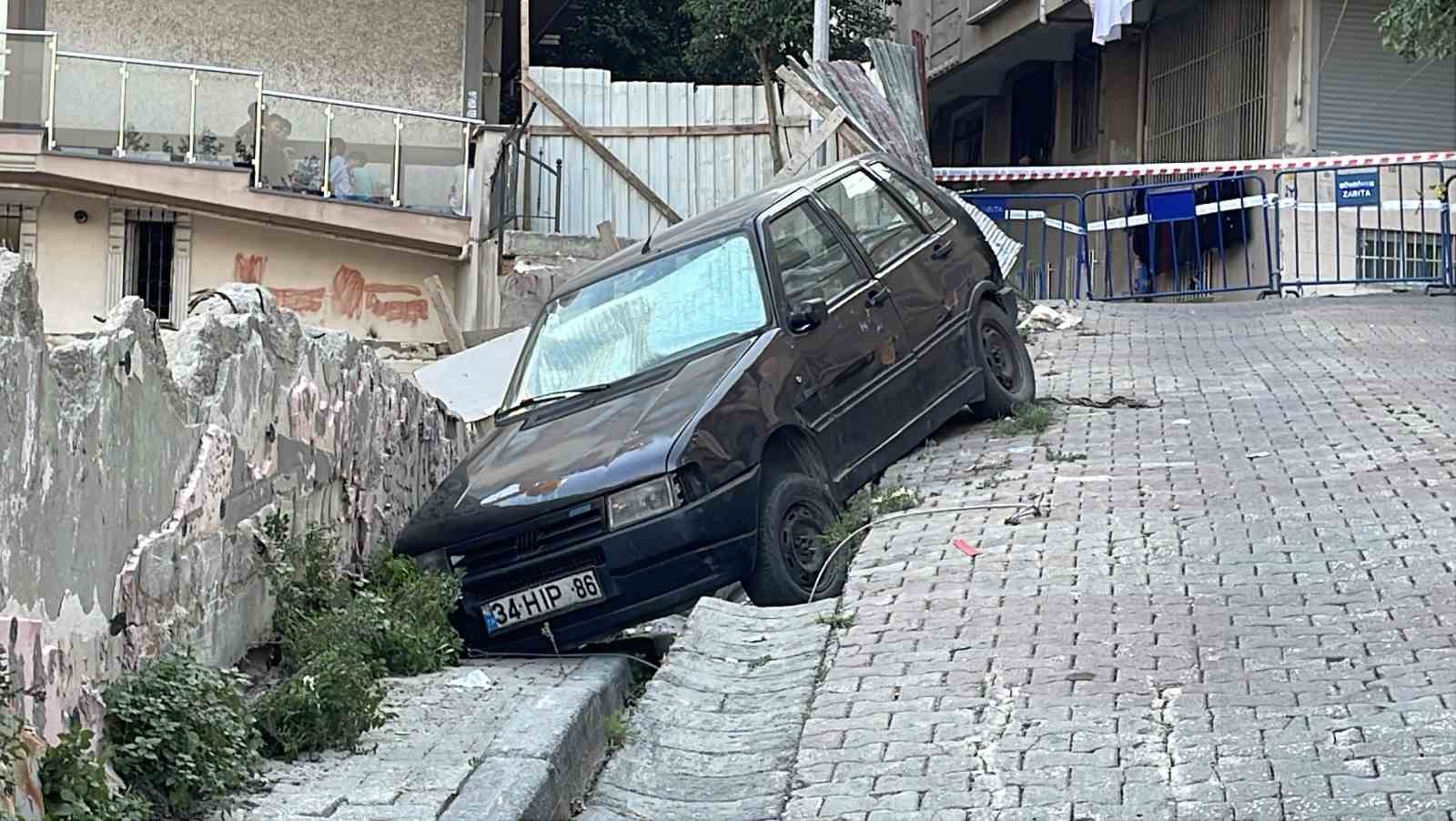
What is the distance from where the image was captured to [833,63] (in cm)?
1633

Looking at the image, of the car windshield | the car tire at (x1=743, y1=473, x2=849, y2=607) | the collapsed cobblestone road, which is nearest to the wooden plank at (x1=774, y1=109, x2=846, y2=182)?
the collapsed cobblestone road

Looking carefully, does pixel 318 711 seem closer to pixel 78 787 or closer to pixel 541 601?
pixel 78 787

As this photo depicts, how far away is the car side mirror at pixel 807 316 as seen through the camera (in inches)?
339

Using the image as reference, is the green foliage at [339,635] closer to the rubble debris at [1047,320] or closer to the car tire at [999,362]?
the car tire at [999,362]

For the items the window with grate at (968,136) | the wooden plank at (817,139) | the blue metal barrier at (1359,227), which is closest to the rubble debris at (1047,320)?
the wooden plank at (817,139)

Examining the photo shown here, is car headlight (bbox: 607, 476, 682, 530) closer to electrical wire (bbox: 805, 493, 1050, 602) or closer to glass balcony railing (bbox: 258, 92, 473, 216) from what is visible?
electrical wire (bbox: 805, 493, 1050, 602)

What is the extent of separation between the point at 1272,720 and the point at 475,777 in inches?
94.7

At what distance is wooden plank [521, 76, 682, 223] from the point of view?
62.2 ft

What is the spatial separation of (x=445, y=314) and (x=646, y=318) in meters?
8.92

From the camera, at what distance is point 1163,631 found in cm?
645

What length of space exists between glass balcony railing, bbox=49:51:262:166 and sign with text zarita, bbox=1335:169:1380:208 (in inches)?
427

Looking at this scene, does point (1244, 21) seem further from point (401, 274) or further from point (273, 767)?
point (273, 767)

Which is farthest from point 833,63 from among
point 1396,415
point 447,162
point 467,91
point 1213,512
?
point 1213,512

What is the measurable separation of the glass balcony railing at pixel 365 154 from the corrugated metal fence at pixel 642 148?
0.97m
